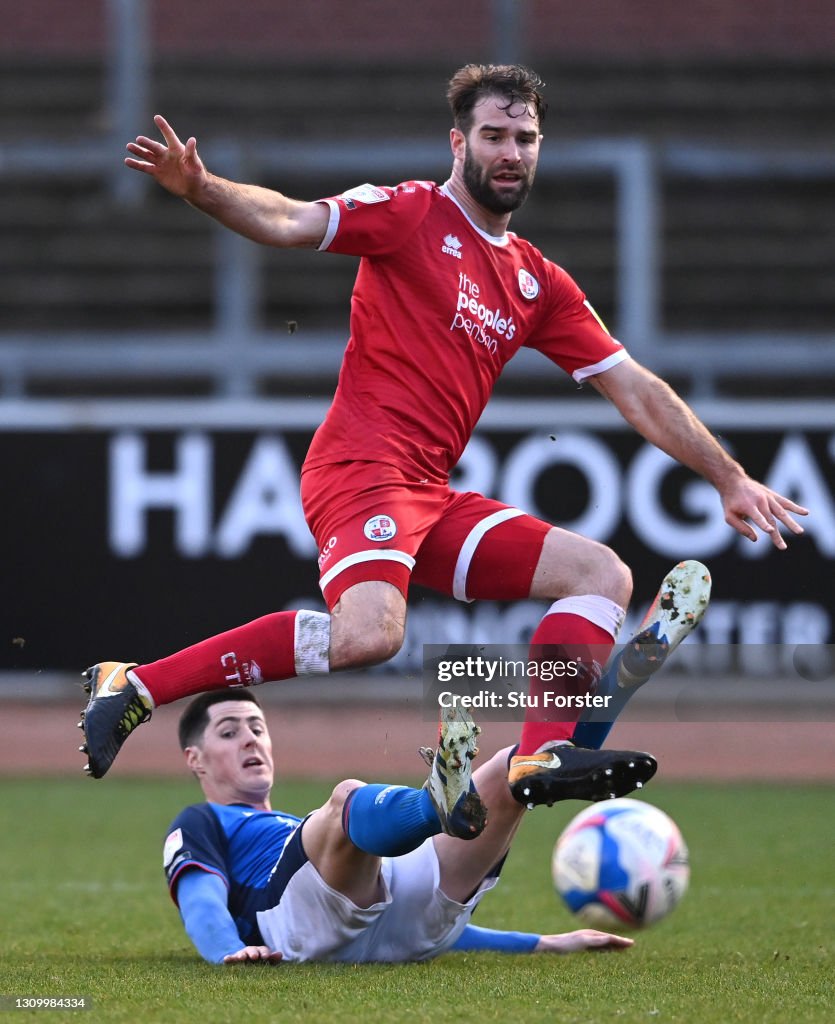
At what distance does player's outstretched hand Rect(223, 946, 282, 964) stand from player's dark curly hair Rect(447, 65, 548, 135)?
2.51m

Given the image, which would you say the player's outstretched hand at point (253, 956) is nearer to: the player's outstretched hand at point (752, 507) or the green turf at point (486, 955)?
the green turf at point (486, 955)

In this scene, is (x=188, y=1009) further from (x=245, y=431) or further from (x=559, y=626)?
(x=245, y=431)

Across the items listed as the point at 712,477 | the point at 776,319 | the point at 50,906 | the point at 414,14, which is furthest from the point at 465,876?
the point at 414,14

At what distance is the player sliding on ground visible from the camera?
456 cm

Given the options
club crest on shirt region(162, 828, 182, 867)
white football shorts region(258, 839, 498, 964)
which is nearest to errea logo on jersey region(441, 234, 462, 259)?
white football shorts region(258, 839, 498, 964)

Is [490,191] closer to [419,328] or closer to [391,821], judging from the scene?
[419,328]

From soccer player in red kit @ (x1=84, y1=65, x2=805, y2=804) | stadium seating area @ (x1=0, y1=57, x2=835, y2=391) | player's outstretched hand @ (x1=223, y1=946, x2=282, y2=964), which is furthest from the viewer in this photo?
stadium seating area @ (x1=0, y1=57, x2=835, y2=391)

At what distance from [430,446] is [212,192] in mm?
1066

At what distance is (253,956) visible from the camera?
465cm

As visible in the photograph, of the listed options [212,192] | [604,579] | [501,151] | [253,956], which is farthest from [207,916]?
[501,151]

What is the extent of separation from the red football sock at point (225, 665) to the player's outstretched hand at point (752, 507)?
1430mm

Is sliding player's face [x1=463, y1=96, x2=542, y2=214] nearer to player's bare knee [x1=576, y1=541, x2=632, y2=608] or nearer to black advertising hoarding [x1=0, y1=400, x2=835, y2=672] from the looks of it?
player's bare knee [x1=576, y1=541, x2=632, y2=608]

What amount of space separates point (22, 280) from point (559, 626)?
37.6ft

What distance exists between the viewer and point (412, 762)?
412 inches
